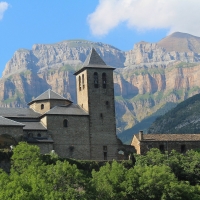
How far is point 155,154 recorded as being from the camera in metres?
84.0

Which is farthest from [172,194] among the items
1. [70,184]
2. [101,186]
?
[70,184]

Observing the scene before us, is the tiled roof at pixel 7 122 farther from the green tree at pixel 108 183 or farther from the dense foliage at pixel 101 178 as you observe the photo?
the green tree at pixel 108 183

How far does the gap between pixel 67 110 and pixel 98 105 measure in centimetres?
574

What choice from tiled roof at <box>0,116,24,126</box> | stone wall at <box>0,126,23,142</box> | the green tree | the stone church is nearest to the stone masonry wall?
the stone church

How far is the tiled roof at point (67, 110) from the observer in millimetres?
90831

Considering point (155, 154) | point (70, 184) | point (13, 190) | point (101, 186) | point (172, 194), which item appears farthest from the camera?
point (155, 154)

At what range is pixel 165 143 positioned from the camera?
92562 millimetres

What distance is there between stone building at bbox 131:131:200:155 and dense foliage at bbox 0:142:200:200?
3.74m

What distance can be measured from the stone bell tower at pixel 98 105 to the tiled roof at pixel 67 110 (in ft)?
3.80

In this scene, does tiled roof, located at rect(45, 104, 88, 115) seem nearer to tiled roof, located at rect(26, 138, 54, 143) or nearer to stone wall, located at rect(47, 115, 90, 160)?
stone wall, located at rect(47, 115, 90, 160)

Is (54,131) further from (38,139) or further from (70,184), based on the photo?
(70,184)

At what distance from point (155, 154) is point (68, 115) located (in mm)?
17230

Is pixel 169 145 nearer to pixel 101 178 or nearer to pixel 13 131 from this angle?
pixel 101 178

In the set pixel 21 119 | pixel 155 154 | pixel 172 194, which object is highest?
pixel 21 119
